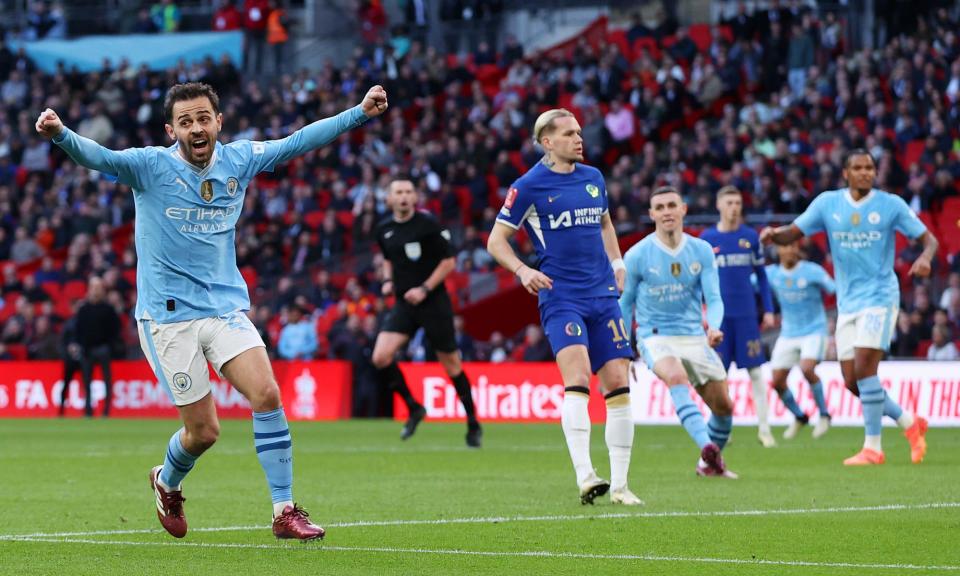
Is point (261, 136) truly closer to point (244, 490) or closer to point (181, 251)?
point (244, 490)

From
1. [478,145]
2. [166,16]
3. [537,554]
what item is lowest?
[537,554]

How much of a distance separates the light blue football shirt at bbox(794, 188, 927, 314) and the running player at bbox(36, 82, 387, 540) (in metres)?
6.24

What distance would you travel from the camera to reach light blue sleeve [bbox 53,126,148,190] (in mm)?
7746

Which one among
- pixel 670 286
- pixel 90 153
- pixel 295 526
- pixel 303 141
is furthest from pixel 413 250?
pixel 90 153

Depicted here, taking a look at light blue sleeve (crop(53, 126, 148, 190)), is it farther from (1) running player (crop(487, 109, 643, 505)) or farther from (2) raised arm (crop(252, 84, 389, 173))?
(1) running player (crop(487, 109, 643, 505))

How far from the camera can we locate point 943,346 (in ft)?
71.1

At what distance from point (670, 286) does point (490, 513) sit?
369cm

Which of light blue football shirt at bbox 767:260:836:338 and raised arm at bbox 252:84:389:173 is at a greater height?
raised arm at bbox 252:84:389:173

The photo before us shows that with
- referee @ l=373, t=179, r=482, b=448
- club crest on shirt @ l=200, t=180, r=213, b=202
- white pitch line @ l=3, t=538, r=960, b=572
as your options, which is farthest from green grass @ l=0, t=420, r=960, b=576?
club crest on shirt @ l=200, t=180, r=213, b=202

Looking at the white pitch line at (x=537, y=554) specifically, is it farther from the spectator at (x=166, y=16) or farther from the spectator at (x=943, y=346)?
the spectator at (x=166, y=16)

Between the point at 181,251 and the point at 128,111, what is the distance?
2897 centimetres

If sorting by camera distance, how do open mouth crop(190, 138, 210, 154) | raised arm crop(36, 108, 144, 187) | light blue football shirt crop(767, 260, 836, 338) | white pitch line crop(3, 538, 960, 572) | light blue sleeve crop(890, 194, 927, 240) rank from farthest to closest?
light blue football shirt crop(767, 260, 836, 338), light blue sleeve crop(890, 194, 927, 240), open mouth crop(190, 138, 210, 154), raised arm crop(36, 108, 144, 187), white pitch line crop(3, 538, 960, 572)

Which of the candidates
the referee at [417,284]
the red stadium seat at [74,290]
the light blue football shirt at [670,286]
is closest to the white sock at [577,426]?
the light blue football shirt at [670,286]

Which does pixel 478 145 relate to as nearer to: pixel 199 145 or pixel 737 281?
pixel 737 281
